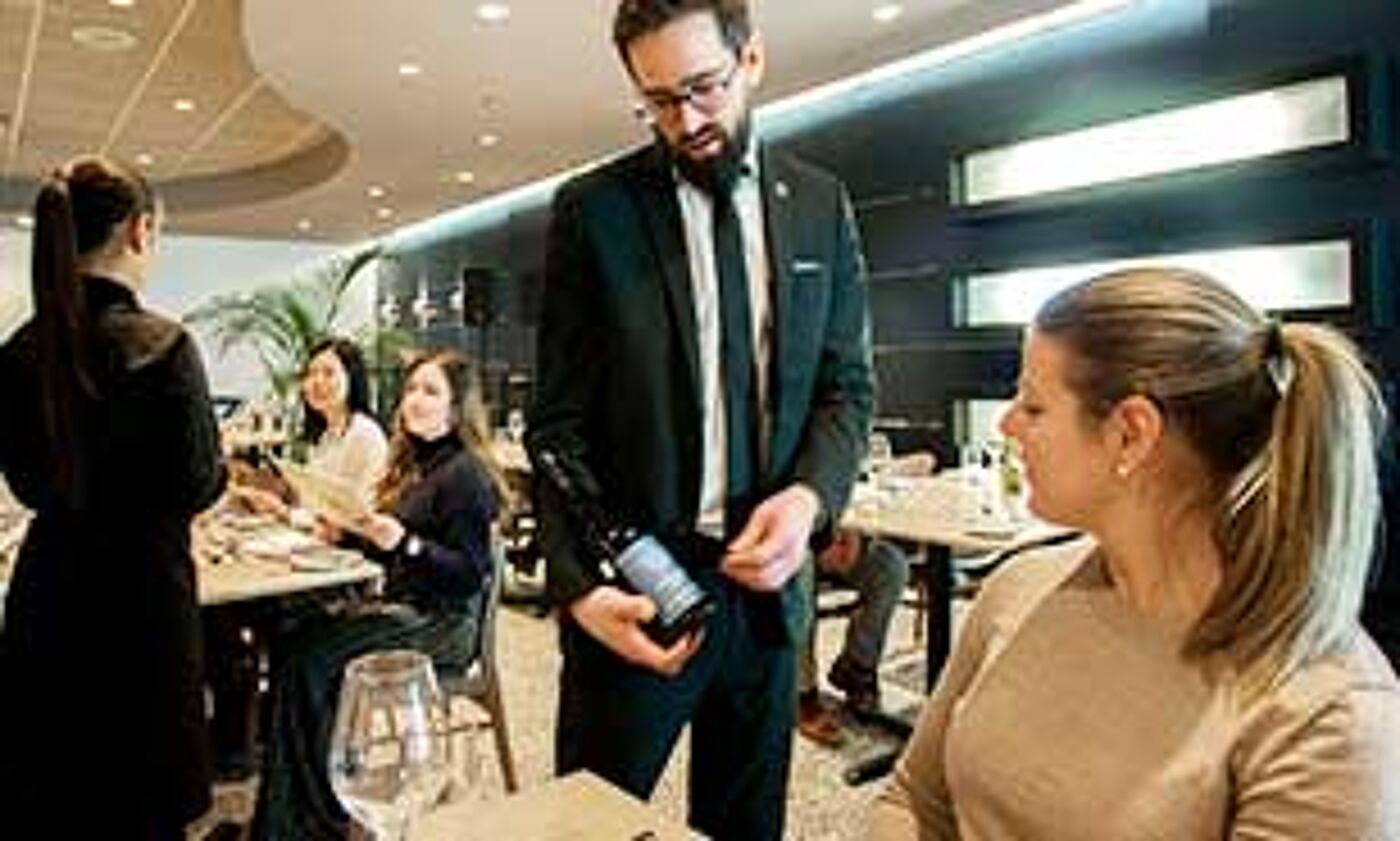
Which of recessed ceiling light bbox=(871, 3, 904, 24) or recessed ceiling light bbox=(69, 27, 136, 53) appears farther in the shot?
recessed ceiling light bbox=(69, 27, 136, 53)

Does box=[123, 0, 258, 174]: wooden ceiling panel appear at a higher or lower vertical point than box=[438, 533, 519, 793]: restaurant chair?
higher

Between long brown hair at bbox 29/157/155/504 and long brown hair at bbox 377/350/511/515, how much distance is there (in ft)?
4.31

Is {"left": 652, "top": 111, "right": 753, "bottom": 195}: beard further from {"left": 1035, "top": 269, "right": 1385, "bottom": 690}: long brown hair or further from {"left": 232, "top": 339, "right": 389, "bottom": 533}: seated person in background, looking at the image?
{"left": 232, "top": 339, "right": 389, "bottom": 533}: seated person in background

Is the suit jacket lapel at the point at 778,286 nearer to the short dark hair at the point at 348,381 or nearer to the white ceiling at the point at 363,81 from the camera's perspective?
the short dark hair at the point at 348,381

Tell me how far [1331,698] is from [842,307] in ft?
2.33

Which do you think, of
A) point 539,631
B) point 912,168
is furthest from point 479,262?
point 539,631

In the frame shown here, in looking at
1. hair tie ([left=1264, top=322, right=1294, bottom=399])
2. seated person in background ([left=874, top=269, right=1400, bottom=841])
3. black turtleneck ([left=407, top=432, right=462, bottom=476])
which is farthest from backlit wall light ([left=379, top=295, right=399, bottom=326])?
hair tie ([left=1264, top=322, right=1294, bottom=399])

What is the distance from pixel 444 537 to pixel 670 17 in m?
2.04

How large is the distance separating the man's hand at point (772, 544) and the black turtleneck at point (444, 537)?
1811 millimetres

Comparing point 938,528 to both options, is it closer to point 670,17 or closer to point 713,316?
point 713,316

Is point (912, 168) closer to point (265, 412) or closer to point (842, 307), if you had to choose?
point (265, 412)

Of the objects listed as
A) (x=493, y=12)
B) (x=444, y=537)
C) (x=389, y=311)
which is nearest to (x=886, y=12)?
(x=493, y=12)

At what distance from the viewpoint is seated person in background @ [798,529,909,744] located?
423 cm

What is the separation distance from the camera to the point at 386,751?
93 cm
